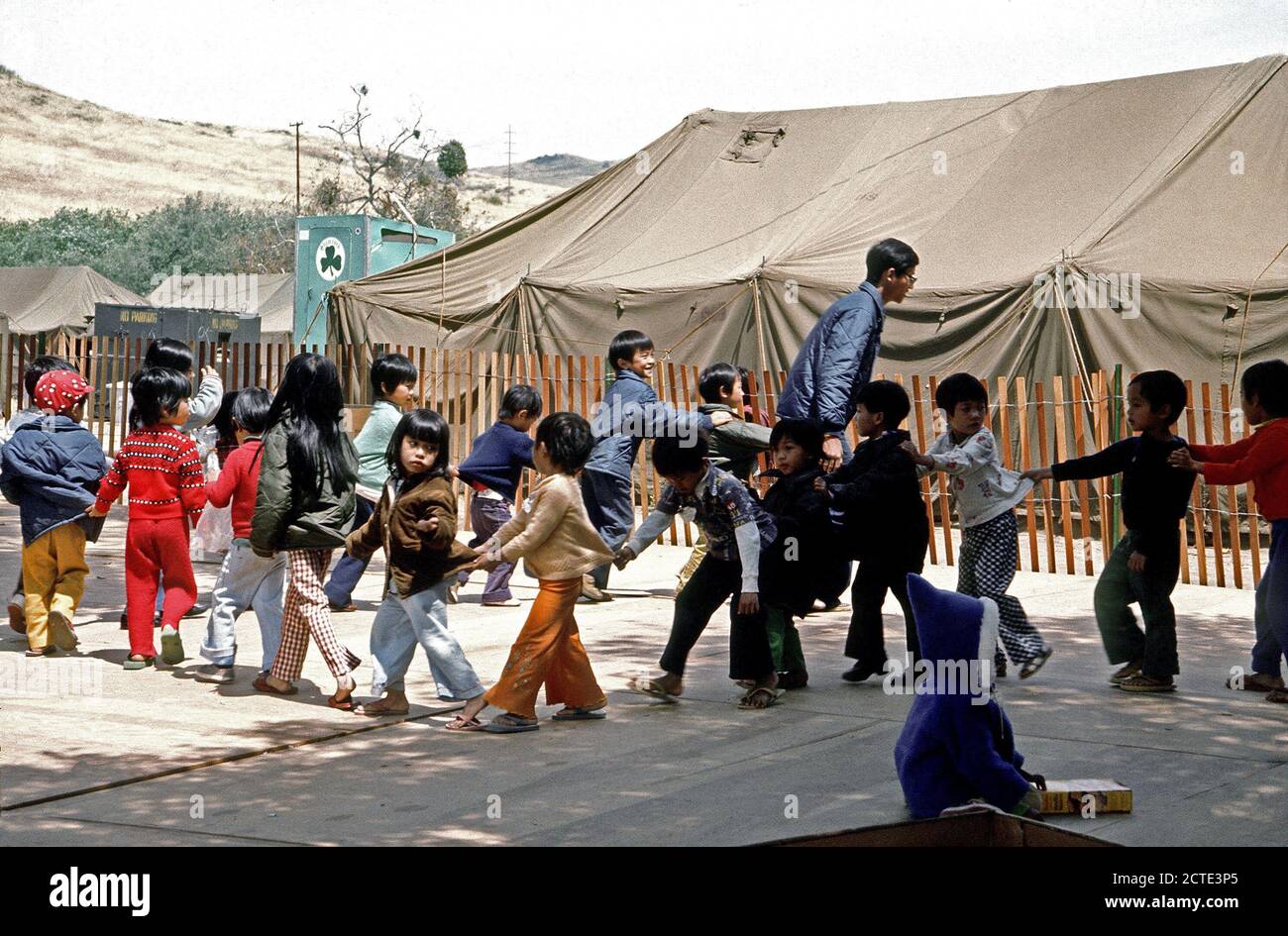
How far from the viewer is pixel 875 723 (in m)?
6.19

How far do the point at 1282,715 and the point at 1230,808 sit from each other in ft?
5.59

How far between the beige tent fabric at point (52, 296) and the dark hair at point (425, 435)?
111 ft

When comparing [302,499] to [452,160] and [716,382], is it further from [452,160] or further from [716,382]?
[452,160]

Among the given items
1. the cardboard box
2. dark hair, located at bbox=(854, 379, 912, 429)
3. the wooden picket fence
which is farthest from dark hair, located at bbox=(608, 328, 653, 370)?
the cardboard box

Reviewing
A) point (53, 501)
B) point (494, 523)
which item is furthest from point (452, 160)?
point (53, 501)

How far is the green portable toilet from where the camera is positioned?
2442cm

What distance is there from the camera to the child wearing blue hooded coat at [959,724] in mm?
4496

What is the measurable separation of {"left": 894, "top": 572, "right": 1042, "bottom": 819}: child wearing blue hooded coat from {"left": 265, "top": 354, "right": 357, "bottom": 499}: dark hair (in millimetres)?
3151

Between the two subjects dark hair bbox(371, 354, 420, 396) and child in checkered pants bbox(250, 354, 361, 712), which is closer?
child in checkered pants bbox(250, 354, 361, 712)

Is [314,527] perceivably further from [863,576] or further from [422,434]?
[863,576]

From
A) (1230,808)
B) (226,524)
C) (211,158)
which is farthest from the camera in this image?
(211,158)

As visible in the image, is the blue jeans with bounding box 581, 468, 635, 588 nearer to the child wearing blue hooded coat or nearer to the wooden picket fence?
the wooden picket fence

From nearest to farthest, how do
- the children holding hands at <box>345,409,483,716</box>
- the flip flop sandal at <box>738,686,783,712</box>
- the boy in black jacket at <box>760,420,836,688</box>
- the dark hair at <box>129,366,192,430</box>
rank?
1. the children holding hands at <box>345,409,483,716</box>
2. the flip flop sandal at <box>738,686,783,712</box>
3. the boy in black jacket at <box>760,420,836,688</box>
4. the dark hair at <box>129,366,192,430</box>
